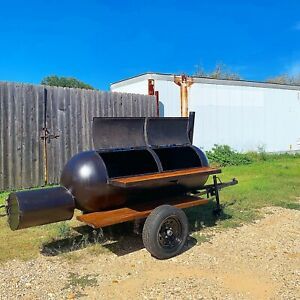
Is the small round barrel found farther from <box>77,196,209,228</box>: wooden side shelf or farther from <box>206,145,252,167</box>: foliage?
<box>206,145,252,167</box>: foliage

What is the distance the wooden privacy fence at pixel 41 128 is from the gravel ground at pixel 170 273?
15.4 ft

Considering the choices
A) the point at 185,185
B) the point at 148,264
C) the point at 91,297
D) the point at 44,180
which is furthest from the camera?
the point at 44,180

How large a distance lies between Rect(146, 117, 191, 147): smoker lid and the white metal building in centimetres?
622

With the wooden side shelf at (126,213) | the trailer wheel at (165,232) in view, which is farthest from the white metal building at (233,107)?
the trailer wheel at (165,232)

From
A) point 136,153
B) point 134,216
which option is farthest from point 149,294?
point 136,153

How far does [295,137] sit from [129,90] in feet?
29.2

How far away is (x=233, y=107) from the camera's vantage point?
15.3 m

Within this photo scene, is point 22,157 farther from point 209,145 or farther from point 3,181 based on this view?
point 209,145

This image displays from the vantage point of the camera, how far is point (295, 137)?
18.0 m

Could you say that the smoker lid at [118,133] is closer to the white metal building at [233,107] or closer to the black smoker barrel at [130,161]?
the black smoker barrel at [130,161]

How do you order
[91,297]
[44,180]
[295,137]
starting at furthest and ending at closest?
[295,137]
[44,180]
[91,297]

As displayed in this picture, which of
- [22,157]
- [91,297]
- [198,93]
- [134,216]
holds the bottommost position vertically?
[91,297]

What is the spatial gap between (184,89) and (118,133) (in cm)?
852

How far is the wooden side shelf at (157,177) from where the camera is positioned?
483cm
